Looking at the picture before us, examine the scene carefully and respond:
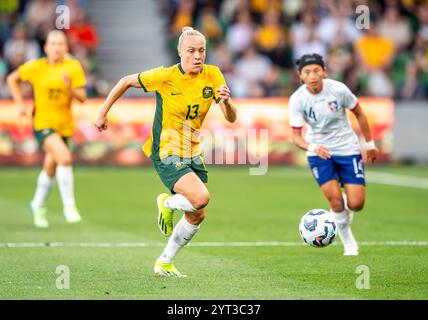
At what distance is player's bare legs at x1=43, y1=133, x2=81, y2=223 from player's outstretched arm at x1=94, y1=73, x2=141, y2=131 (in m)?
4.93

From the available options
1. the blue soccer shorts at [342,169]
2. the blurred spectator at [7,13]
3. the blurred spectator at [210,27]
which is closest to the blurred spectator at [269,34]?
the blurred spectator at [210,27]

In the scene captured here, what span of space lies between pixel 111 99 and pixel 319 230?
2.54 m

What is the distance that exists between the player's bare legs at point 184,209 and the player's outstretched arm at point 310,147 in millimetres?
1982

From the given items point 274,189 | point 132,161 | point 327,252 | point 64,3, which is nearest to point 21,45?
point 64,3

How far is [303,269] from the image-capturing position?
10.7m

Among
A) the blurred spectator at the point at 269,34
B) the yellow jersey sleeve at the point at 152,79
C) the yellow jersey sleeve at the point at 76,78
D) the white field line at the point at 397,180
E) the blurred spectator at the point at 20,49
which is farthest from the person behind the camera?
the blurred spectator at the point at 269,34

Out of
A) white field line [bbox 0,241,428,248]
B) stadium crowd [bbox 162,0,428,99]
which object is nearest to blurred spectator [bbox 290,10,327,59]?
stadium crowd [bbox 162,0,428,99]

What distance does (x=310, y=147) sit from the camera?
39.0 ft

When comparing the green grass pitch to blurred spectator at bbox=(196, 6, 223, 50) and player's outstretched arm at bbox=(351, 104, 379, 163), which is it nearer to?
player's outstretched arm at bbox=(351, 104, 379, 163)

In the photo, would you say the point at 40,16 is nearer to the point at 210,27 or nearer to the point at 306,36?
the point at 210,27

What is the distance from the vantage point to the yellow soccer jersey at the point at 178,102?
33.8ft

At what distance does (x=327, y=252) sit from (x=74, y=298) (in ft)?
13.1

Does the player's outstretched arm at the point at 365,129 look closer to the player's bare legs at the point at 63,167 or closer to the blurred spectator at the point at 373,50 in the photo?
the player's bare legs at the point at 63,167

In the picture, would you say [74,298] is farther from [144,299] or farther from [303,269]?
[303,269]
